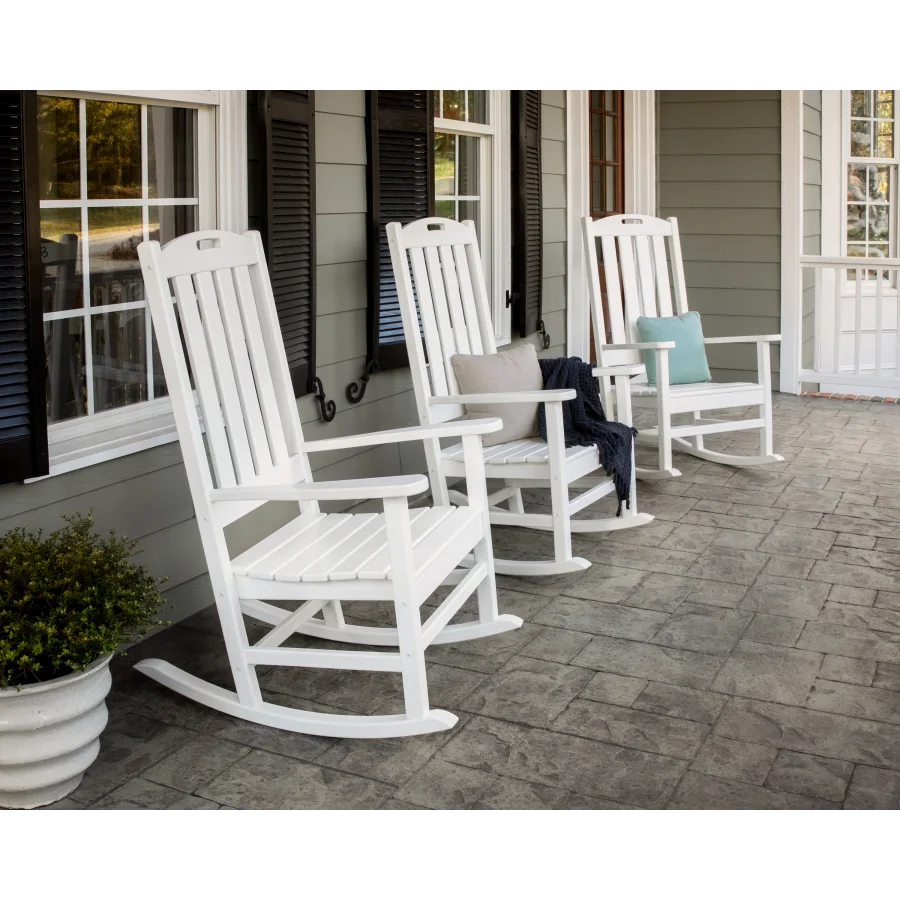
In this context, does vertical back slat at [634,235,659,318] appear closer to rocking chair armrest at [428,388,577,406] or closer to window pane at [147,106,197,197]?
rocking chair armrest at [428,388,577,406]

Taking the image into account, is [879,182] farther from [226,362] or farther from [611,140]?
[226,362]

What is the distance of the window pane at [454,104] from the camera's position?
451cm

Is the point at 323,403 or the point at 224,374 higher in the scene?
the point at 224,374

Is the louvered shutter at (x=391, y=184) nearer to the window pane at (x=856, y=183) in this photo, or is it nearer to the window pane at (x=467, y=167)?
the window pane at (x=467, y=167)

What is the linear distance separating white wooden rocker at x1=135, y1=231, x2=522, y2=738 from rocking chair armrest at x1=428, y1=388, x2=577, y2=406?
0.46 m

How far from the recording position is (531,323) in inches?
204

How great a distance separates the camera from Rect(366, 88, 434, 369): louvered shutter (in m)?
3.90

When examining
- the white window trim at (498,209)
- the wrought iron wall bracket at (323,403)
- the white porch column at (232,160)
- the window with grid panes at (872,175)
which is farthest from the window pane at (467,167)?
the window with grid panes at (872,175)

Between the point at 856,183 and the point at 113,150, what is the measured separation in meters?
6.33

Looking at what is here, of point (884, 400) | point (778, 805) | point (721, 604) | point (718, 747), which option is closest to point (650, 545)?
point (721, 604)

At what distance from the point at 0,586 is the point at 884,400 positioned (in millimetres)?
5642

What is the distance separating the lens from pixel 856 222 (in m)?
7.83

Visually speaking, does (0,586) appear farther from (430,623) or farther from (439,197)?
(439,197)

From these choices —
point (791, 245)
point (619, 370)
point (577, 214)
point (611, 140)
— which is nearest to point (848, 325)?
point (791, 245)
